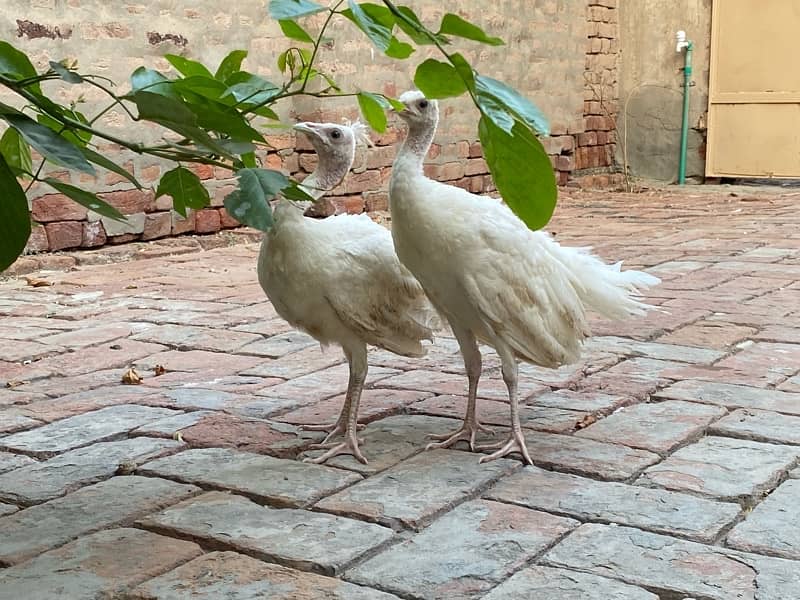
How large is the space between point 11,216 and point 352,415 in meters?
1.87

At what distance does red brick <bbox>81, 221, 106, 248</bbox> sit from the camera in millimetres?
6742

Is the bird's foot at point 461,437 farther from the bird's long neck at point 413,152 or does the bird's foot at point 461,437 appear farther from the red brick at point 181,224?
the red brick at point 181,224

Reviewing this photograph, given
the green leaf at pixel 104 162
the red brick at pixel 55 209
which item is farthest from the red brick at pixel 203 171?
the green leaf at pixel 104 162

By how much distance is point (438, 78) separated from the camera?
4.24 feet

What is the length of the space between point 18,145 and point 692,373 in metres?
2.78

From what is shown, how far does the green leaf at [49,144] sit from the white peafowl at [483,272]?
1.60 m

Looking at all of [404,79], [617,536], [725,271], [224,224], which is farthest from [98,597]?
[404,79]

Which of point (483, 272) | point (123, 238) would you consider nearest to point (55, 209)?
point (123, 238)

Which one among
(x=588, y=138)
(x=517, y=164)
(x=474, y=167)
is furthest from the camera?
(x=588, y=138)

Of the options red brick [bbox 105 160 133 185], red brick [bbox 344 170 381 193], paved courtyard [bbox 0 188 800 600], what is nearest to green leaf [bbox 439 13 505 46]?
paved courtyard [bbox 0 188 800 600]

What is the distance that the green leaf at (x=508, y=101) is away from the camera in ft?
3.93

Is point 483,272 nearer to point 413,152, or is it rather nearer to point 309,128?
point 413,152

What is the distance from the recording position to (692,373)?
153 inches

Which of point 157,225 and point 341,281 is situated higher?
point 341,281
